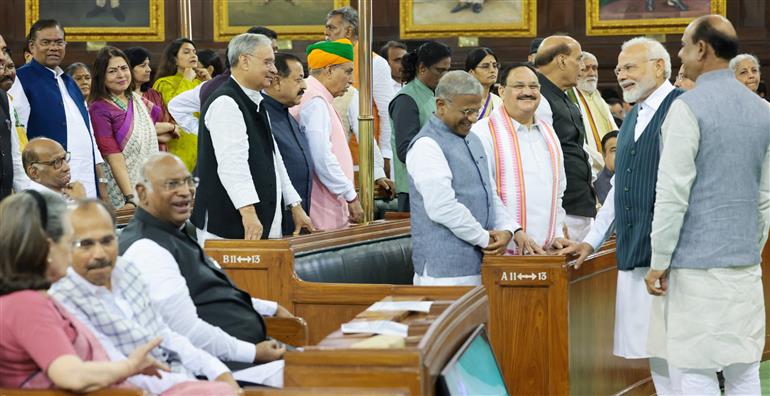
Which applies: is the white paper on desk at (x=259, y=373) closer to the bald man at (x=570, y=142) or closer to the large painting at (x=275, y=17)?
the bald man at (x=570, y=142)

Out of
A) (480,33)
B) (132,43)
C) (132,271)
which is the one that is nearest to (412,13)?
(480,33)

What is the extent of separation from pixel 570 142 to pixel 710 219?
155 cm

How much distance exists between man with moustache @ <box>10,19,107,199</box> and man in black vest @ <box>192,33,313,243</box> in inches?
52.7

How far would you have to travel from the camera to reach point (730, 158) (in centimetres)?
461

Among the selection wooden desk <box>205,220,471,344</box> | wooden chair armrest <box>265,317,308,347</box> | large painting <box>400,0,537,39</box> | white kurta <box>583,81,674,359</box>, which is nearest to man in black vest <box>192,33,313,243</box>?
wooden desk <box>205,220,471,344</box>

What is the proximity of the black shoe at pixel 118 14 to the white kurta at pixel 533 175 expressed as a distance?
24.3ft

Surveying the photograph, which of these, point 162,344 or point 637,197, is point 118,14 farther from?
point 162,344

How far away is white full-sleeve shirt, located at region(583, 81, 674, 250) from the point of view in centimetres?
514

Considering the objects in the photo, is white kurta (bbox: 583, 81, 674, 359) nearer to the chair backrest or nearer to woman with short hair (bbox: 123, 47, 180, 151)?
the chair backrest

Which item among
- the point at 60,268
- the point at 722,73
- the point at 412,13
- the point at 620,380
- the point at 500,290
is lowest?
the point at 620,380

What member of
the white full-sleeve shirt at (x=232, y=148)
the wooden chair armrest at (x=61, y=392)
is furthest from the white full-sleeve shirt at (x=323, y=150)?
the wooden chair armrest at (x=61, y=392)

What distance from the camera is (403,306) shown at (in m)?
4.03

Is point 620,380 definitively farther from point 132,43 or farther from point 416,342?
point 132,43

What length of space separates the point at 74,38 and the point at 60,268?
30.9ft
